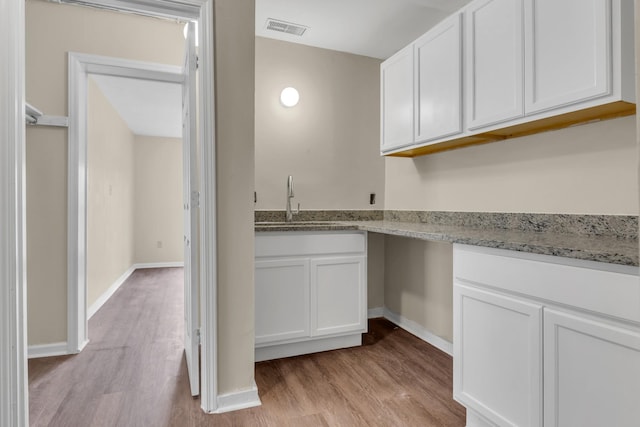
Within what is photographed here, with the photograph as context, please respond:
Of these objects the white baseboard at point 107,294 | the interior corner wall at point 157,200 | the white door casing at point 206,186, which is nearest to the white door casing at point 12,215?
the white door casing at point 206,186

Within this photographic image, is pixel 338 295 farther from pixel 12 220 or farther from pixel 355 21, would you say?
pixel 355 21

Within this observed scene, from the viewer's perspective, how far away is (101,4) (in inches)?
65.4

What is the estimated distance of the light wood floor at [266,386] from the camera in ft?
5.64

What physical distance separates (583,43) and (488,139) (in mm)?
779

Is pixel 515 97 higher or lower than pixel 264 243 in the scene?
higher

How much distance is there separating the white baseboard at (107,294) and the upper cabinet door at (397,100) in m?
3.05

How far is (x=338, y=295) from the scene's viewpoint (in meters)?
2.51

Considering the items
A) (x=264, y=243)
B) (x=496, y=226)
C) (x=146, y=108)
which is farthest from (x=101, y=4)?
(x=146, y=108)

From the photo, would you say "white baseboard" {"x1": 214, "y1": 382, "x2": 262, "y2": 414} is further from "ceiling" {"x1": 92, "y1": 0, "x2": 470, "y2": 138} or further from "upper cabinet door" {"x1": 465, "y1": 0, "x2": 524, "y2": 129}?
"ceiling" {"x1": 92, "y1": 0, "x2": 470, "y2": 138}

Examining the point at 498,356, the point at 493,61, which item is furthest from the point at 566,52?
the point at 498,356

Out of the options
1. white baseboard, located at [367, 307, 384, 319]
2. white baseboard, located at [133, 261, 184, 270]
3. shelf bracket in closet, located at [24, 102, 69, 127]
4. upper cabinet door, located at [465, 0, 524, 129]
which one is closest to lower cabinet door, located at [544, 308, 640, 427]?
upper cabinet door, located at [465, 0, 524, 129]

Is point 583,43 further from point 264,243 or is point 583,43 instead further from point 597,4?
point 264,243

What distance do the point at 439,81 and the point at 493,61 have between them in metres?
0.39

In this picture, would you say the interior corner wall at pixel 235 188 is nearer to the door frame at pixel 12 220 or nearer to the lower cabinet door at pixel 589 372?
the door frame at pixel 12 220
